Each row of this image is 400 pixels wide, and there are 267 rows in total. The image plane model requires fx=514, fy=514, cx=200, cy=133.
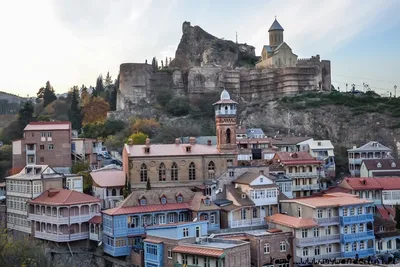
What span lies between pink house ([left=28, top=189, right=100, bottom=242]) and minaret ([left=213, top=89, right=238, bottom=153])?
1527 centimetres

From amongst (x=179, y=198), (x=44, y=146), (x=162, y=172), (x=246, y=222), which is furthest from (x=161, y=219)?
(x=44, y=146)

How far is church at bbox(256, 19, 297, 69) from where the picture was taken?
3969 inches

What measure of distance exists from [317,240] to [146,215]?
14624mm

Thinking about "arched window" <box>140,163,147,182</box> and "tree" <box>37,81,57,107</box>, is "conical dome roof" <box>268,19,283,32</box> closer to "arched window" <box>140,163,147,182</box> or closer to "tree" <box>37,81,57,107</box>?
"tree" <box>37,81,57,107</box>

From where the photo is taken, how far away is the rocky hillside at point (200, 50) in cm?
10620

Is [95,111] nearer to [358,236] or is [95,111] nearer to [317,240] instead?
[317,240]

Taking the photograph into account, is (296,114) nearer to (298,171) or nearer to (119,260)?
(298,171)

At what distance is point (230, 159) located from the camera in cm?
5484

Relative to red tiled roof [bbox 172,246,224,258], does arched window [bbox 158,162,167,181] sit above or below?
above

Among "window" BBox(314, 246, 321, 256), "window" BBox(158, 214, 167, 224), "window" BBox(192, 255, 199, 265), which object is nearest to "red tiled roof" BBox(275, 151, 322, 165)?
"window" BBox(314, 246, 321, 256)

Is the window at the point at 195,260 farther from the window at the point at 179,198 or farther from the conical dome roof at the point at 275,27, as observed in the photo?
the conical dome roof at the point at 275,27

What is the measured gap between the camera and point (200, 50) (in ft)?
355

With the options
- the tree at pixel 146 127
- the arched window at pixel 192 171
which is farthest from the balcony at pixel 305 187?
the tree at pixel 146 127

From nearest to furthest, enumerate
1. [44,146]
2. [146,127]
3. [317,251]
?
[317,251]
[44,146]
[146,127]
